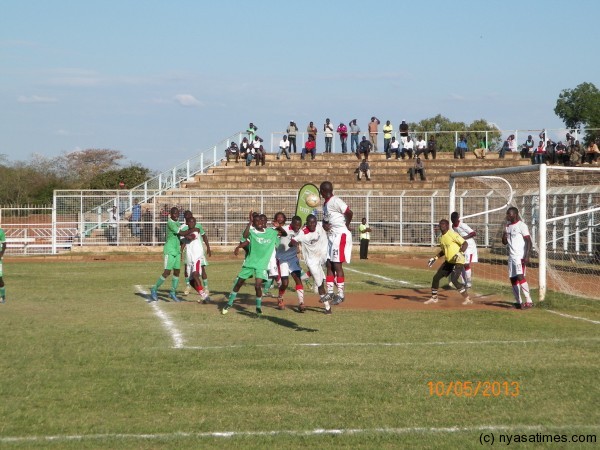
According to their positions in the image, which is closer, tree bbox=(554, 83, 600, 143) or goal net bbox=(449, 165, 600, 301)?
goal net bbox=(449, 165, 600, 301)

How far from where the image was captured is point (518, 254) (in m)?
17.3

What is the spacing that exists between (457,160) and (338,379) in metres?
41.2

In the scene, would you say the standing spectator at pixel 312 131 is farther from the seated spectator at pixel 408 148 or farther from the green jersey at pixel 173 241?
the green jersey at pixel 173 241

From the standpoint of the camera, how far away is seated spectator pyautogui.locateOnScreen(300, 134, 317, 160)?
5216 centimetres

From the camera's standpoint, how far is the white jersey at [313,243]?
53.9ft

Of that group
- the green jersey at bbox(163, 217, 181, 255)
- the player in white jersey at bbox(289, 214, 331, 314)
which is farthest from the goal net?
the green jersey at bbox(163, 217, 181, 255)

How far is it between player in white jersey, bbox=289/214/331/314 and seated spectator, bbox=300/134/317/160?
35755 millimetres

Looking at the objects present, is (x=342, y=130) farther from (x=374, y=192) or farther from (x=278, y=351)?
(x=278, y=351)

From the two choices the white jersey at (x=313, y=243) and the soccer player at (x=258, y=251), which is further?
the white jersey at (x=313, y=243)

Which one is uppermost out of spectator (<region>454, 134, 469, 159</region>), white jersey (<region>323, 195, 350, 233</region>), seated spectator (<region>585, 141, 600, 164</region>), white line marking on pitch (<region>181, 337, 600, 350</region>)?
spectator (<region>454, 134, 469, 159</region>)

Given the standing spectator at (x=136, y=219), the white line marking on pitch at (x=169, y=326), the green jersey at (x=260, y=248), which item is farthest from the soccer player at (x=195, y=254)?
the standing spectator at (x=136, y=219)

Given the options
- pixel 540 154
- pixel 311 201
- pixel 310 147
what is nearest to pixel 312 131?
pixel 310 147

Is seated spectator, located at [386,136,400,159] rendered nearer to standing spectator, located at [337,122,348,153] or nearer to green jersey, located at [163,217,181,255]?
standing spectator, located at [337,122,348,153]

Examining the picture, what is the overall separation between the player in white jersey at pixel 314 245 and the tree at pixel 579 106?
256ft
